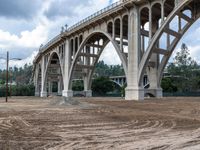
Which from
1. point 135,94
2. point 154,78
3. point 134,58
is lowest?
point 135,94

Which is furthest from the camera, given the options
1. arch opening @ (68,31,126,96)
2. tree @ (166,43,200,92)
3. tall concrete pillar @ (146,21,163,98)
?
tree @ (166,43,200,92)

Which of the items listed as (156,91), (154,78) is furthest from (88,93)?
(156,91)

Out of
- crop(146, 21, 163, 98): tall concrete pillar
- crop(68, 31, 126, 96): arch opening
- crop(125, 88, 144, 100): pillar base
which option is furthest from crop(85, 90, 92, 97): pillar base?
crop(125, 88, 144, 100): pillar base

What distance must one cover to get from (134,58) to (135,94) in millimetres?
5533

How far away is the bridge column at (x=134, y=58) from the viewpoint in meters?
39.6

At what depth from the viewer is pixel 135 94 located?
3962cm

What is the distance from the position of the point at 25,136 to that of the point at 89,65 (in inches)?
2290

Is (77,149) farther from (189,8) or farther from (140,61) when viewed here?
(189,8)

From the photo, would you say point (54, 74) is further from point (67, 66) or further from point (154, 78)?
point (154, 78)

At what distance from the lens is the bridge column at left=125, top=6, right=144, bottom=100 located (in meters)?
39.6

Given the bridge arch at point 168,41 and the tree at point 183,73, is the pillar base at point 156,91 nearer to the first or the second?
the bridge arch at point 168,41

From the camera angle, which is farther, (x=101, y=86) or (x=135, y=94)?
(x=101, y=86)

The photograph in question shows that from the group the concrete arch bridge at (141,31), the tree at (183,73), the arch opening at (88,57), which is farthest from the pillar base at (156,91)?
the tree at (183,73)

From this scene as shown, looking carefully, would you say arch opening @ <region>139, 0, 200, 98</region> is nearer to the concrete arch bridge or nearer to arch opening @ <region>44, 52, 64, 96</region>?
the concrete arch bridge
